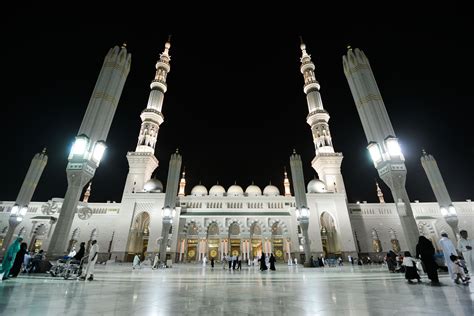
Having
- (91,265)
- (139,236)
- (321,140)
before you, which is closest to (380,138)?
(91,265)

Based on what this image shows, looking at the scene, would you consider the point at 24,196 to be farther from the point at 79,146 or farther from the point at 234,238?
the point at 234,238

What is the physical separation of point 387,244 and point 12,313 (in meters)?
39.9

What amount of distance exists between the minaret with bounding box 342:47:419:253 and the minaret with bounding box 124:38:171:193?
3001cm

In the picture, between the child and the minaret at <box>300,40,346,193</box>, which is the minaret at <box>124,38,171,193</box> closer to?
the minaret at <box>300,40,346,193</box>

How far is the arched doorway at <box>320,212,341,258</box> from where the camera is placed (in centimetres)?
3353

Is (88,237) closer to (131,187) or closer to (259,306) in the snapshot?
(131,187)

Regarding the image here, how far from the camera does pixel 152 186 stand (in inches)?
1341

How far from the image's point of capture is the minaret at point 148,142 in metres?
35.2

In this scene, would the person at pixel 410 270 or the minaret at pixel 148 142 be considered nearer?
the person at pixel 410 270

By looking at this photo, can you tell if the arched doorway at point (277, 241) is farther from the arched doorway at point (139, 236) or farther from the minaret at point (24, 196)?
the minaret at point (24, 196)

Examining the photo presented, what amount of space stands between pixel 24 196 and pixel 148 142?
17114 millimetres

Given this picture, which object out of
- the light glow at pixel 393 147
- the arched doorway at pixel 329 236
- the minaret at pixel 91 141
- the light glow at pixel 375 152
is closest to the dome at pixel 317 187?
the arched doorway at pixel 329 236

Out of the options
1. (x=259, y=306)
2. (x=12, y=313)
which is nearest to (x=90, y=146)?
(x=12, y=313)

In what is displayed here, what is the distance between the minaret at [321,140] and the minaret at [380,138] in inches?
860
